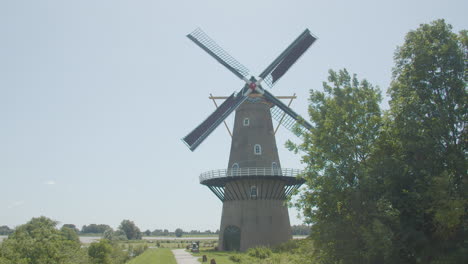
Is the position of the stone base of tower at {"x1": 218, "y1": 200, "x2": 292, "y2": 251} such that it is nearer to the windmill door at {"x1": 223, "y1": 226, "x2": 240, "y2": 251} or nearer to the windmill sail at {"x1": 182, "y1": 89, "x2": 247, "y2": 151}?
the windmill door at {"x1": 223, "y1": 226, "x2": 240, "y2": 251}

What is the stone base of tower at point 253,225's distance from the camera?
26062mm

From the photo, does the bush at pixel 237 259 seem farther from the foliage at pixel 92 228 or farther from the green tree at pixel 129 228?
the foliage at pixel 92 228

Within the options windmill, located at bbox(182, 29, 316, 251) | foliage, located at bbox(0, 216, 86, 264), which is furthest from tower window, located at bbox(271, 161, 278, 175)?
foliage, located at bbox(0, 216, 86, 264)

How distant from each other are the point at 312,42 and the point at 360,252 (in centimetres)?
2200

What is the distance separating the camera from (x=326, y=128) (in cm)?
1301

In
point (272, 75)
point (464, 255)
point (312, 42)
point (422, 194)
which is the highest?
point (312, 42)

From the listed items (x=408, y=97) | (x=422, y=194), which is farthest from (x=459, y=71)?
(x=422, y=194)

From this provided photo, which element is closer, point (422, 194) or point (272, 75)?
point (422, 194)

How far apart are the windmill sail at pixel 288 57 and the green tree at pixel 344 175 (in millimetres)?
15496

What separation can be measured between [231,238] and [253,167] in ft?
18.9

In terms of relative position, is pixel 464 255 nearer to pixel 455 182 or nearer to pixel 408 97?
pixel 455 182

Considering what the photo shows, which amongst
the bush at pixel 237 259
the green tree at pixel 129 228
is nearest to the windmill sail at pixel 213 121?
the bush at pixel 237 259

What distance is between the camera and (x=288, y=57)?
2981cm

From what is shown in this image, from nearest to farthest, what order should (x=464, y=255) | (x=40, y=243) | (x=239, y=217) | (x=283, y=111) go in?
(x=464, y=255) < (x=40, y=243) < (x=239, y=217) < (x=283, y=111)
